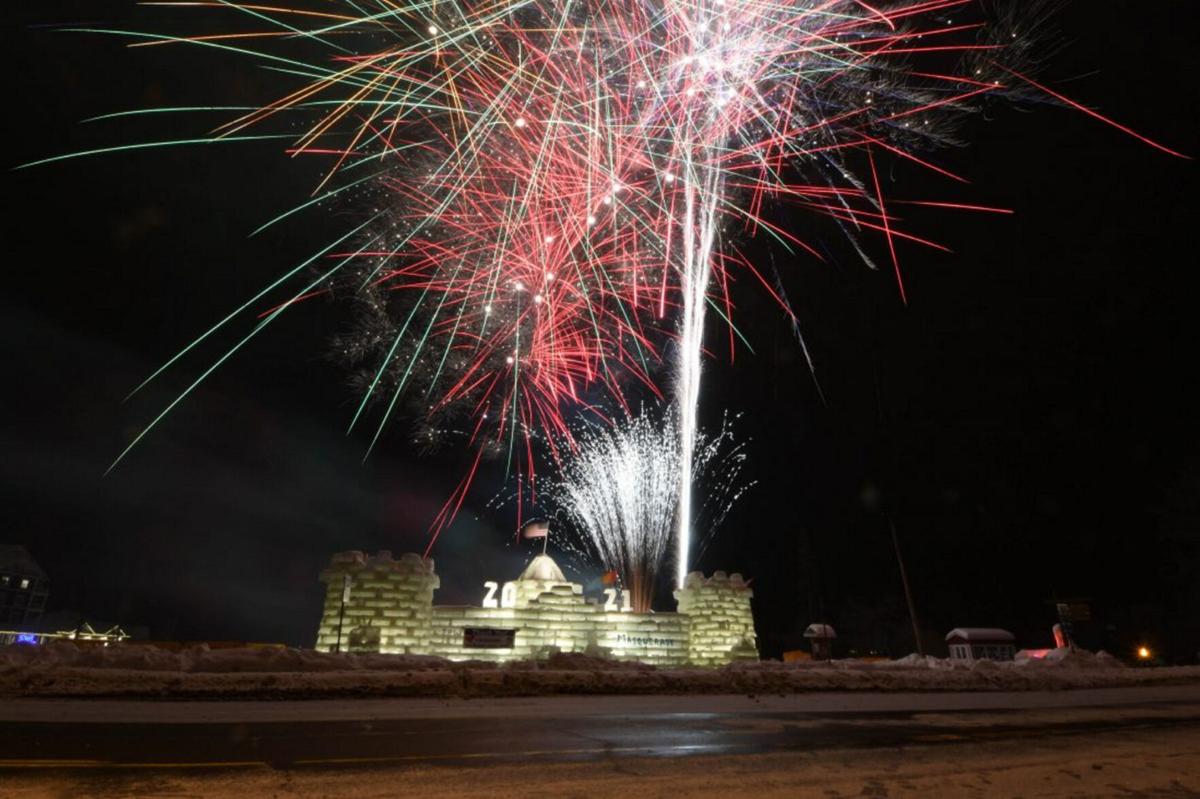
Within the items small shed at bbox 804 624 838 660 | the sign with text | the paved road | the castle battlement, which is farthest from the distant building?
small shed at bbox 804 624 838 660

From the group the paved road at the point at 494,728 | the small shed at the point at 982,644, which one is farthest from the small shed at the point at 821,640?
the paved road at the point at 494,728

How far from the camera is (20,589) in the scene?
85438mm

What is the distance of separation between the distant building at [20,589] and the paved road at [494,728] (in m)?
98.1

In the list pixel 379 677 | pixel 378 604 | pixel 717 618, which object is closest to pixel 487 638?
pixel 378 604

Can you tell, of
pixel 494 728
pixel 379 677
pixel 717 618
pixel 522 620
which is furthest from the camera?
pixel 717 618

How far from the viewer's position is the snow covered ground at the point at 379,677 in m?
15.4

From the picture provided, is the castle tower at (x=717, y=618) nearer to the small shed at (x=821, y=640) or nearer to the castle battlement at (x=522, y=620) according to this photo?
the castle battlement at (x=522, y=620)

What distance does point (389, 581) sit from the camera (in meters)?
30.8

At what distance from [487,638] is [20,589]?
91898mm

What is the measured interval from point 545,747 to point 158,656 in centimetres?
1510

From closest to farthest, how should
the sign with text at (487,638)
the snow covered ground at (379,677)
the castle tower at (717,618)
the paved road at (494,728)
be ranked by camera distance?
the paved road at (494,728)
the snow covered ground at (379,677)
the sign with text at (487,638)
the castle tower at (717,618)

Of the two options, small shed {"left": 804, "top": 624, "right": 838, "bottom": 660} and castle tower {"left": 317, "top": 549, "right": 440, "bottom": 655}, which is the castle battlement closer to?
castle tower {"left": 317, "top": 549, "right": 440, "bottom": 655}

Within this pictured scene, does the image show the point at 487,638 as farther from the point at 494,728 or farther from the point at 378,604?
the point at 494,728

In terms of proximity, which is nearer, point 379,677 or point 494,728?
point 494,728
